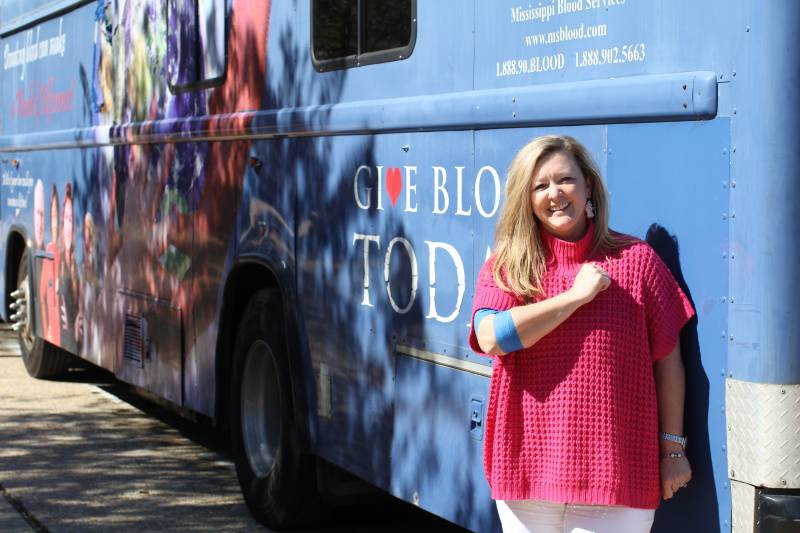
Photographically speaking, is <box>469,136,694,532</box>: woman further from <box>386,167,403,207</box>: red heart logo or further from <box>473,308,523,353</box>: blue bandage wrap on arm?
<box>386,167,403,207</box>: red heart logo

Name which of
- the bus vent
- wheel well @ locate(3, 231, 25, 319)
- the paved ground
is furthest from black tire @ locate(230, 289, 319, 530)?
wheel well @ locate(3, 231, 25, 319)

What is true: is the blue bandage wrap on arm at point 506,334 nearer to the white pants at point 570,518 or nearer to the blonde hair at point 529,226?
the blonde hair at point 529,226

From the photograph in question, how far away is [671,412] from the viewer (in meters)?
3.68

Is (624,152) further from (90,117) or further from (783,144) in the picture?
(90,117)

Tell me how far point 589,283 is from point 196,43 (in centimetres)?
408

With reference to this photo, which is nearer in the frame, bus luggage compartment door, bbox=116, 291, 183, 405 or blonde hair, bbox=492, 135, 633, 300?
blonde hair, bbox=492, 135, 633, 300

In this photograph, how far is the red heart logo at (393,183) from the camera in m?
5.14

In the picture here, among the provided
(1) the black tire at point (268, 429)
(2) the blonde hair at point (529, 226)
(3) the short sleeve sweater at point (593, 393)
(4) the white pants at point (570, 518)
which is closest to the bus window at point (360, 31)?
(1) the black tire at point (268, 429)

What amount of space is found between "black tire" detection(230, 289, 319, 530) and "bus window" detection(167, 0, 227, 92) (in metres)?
1.23

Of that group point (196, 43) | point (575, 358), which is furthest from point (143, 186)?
point (575, 358)

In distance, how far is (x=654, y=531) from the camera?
3875 mm

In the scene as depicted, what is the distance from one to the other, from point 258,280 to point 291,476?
0.97m

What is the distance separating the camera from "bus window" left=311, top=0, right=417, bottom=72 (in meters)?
5.15

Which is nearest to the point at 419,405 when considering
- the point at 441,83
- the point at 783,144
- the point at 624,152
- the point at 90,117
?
the point at 441,83
